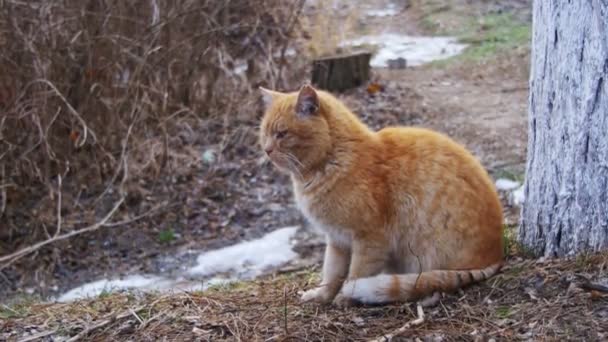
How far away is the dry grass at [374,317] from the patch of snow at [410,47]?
705 centimetres

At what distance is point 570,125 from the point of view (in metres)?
3.54

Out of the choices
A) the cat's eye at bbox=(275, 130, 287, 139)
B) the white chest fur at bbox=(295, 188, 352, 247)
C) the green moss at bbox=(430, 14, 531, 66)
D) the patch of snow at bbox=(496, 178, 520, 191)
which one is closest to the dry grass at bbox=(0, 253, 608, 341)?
the white chest fur at bbox=(295, 188, 352, 247)

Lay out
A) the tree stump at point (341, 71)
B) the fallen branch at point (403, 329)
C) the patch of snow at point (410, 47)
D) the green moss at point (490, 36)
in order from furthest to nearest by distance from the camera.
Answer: the patch of snow at point (410, 47), the green moss at point (490, 36), the tree stump at point (341, 71), the fallen branch at point (403, 329)

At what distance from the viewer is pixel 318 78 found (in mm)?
9391

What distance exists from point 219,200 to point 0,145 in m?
1.88

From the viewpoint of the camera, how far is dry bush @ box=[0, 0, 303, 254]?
671 cm

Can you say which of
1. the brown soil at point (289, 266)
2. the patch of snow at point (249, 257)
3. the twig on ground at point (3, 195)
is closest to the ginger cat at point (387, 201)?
the brown soil at point (289, 266)

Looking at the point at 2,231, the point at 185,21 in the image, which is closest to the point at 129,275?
the point at 2,231

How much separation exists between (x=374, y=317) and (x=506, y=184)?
3.63m

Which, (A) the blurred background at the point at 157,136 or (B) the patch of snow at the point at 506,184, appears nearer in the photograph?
(A) the blurred background at the point at 157,136

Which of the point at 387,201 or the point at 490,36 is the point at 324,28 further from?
the point at 387,201

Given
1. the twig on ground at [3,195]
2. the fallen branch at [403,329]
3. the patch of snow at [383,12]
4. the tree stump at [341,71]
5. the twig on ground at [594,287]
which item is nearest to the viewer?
the fallen branch at [403,329]

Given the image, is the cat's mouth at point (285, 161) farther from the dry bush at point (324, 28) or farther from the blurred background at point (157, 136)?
the dry bush at point (324, 28)

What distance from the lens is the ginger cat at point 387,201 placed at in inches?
143
